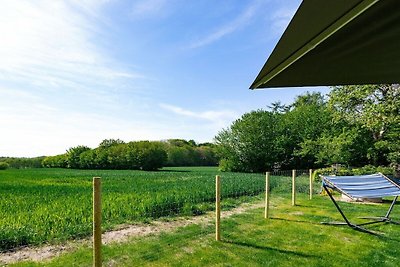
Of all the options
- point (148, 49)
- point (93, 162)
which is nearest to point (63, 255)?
point (148, 49)

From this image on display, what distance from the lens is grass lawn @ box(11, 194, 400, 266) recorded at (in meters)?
4.51

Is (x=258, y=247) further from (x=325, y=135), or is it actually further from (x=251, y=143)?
(x=251, y=143)

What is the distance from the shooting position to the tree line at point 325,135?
18156 mm

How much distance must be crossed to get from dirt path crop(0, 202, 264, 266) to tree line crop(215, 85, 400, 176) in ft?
45.3

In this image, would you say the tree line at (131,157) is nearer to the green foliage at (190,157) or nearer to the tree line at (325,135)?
the green foliage at (190,157)

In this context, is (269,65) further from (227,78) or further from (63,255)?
(227,78)

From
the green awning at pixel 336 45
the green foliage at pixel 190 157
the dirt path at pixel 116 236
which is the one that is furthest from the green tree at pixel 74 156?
the green awning at pixel 336 45

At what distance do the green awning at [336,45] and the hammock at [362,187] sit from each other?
561 cm

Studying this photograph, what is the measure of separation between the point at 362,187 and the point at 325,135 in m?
17.7

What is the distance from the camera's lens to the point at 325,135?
2347 centimetres

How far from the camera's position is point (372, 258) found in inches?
185

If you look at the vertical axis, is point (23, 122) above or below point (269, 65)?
above

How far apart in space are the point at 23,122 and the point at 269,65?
1798cm

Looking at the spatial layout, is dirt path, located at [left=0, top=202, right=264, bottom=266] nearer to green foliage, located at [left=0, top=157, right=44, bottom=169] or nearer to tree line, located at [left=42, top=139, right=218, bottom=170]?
tree line, located at [left=42, top=139, right=218, bottom=170]
